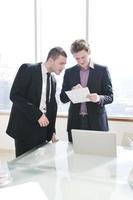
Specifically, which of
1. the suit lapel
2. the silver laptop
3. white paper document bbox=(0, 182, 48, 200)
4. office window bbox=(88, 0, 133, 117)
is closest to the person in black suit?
the suit lapel

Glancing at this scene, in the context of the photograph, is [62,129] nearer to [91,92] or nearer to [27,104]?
[91,92]

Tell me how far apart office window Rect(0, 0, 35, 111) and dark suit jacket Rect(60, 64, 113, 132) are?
1762 mm

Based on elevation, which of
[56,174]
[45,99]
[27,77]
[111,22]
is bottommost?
[56,174]

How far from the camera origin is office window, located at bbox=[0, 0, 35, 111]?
14.4 feet

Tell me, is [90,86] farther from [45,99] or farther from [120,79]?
[120,79]

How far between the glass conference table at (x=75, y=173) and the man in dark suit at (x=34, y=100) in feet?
0.66

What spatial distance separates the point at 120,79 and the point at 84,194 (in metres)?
2.68

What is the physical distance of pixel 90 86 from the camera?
2.76 meters

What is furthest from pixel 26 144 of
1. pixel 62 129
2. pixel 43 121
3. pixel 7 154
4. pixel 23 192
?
pixel 7 154

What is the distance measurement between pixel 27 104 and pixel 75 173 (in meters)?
0.79

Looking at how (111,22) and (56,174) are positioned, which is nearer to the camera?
(56,174)

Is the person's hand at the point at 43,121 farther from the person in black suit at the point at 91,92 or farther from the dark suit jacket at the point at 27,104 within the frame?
the person in black suit at the point at 91,92

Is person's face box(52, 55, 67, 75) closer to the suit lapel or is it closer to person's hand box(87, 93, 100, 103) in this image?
the suit lapel

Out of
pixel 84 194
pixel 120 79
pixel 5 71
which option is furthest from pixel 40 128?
pixel 5 71
